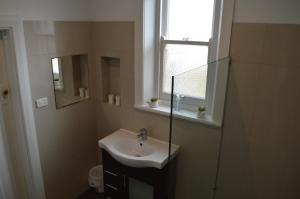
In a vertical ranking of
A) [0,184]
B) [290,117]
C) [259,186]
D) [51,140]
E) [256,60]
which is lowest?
[0,184]

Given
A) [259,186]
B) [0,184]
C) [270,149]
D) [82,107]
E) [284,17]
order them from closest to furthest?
[284,17] → [270,149] → [259,186] → [0,184] → [82,107]

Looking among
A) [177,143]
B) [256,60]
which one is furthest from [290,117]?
[177,143]

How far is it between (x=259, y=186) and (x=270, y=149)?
1.18ft

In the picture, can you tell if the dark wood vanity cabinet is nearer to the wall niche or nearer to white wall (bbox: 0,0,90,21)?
the wall niche

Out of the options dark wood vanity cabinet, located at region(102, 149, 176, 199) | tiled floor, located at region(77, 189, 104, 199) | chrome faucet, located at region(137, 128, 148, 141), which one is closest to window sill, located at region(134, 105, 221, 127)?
chrome faucet, located at region(137, 128, 148, 141)

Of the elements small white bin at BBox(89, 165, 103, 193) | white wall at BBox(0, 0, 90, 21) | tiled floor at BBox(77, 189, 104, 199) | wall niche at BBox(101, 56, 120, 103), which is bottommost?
tiled floor at BBox(77, 189, 104, 199)

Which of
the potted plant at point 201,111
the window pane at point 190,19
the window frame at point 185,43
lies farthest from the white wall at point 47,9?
the potted plant at point 201,111

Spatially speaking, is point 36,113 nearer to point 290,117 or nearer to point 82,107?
point 82,107

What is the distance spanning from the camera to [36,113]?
2182 millimetres

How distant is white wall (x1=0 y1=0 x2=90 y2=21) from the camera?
Answer: 1.85 meters

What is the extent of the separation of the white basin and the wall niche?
485 millimetres

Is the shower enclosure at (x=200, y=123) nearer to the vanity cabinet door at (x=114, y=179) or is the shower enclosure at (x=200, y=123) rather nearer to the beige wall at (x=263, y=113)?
the beige wall at (x=263, y=113)

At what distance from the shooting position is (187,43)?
7.19ft

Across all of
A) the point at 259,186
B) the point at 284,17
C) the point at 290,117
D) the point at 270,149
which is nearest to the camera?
the point at 284,17
